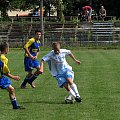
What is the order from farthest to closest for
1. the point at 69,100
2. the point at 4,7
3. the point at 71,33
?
the point at 4,7, the point at 71,33, the point at 69,100

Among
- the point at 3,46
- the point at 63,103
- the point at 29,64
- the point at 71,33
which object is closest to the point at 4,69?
the point at 3,46

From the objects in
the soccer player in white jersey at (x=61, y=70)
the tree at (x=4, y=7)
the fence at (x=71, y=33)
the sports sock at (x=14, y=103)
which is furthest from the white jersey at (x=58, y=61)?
the tree at (x=4, y=7)

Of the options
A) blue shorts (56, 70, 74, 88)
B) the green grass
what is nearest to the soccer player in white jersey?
blue shorts (56, 70, 74, 88)

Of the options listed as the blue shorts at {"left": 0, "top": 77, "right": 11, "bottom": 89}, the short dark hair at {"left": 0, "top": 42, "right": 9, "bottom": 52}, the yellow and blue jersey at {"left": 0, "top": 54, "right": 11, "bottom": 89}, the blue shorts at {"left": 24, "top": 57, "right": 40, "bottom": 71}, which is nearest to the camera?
the short dark hair at {"left": 0, "top": 42, "right": 9, "bottom": 52}

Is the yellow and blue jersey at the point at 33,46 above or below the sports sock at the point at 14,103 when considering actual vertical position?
above

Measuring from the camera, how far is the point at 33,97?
1322 centimetres

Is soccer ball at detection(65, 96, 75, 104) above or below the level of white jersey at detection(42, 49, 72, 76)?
below

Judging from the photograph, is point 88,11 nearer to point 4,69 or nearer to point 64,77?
point 64,77

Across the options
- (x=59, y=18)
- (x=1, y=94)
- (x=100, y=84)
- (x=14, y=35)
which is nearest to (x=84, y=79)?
(x=100, y=84)

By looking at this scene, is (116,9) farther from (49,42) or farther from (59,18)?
(49,42)

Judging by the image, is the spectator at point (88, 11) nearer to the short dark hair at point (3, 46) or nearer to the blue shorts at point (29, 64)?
the blue shorts at point (29, 64)

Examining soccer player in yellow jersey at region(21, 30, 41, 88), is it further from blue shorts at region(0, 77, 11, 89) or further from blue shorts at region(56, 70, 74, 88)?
blue shorts at region(0, 77, 11, 89)

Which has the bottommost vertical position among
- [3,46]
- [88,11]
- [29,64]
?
[88,11]

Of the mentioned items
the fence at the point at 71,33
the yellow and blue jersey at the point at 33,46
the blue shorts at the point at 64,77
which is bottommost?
the fence at the point at 71,33
